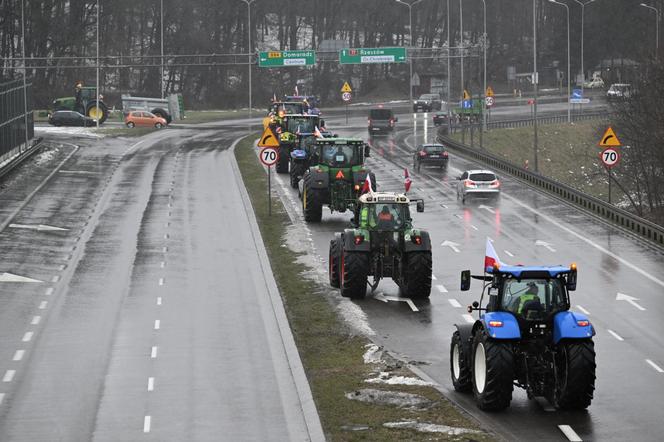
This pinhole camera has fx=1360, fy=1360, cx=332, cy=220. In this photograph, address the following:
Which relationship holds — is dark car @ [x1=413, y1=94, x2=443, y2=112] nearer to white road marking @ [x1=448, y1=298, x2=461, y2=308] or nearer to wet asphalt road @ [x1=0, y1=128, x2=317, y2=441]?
wet asphalt road @ [x1=0, y1=128, x2=317, y2=441]

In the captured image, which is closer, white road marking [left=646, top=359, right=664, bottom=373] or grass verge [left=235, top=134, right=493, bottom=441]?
grass verge [left=235, top=134, right=493, bottom=441]

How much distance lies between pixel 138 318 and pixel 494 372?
14128 mm

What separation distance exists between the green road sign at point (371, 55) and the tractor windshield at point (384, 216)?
253 ft

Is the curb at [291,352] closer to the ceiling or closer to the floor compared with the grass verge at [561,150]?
closer to the floor

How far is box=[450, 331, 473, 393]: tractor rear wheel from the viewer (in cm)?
2369

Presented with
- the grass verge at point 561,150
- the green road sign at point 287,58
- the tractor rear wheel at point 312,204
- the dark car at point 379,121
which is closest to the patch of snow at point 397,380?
the tractor rear wheel at point 312,204

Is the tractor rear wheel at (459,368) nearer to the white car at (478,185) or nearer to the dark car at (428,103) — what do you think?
the white car at (478,185)

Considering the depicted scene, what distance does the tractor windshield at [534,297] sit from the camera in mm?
21953

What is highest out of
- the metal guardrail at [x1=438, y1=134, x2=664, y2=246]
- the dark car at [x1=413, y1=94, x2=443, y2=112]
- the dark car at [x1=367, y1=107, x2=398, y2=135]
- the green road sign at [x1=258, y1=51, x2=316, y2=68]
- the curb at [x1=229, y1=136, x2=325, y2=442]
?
the green road sign at [x1=258, y1=51, x2=316, y2=68]

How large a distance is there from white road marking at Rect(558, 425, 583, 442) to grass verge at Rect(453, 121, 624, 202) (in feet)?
223

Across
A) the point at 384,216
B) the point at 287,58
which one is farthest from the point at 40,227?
the point at 287,58

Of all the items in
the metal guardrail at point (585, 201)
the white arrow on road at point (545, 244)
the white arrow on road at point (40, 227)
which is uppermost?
the metal guardrail at point (585, 201)

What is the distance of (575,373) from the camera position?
70.3 ft

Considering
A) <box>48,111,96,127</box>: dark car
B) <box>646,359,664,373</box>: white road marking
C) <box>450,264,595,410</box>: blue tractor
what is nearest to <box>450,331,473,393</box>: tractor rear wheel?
<box>450,264,595,410</box>: blue tractor
